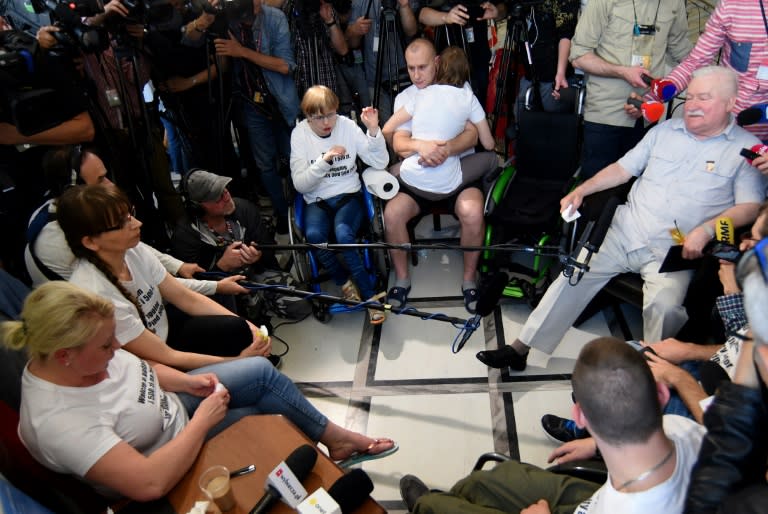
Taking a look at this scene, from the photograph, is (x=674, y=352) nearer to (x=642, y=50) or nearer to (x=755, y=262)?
(x=755, y=262)

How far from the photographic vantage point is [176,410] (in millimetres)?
1729

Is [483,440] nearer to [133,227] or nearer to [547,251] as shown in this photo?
[547,251]

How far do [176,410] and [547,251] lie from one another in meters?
1.75

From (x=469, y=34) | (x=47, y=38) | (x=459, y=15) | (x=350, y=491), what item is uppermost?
(x=47, y=38)

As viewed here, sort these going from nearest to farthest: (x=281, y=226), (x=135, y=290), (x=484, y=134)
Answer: (x=135, y=290), (x=484, y=134), (x=281, y=226)

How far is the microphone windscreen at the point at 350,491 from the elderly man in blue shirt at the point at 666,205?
1254 millimetres

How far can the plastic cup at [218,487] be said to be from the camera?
1.38m

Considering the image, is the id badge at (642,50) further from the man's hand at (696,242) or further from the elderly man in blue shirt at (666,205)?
the man's hand at (696,242)

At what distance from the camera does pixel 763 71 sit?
238 cm

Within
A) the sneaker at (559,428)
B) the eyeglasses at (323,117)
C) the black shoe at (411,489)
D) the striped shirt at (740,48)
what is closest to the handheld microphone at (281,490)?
the black shoe at (411,489)

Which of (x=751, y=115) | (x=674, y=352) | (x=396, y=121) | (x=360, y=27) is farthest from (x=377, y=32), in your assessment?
(x=674, y=352)

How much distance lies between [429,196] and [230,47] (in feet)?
5.06

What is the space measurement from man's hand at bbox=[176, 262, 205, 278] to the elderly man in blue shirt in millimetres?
1417

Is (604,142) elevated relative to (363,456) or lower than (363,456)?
elevated
